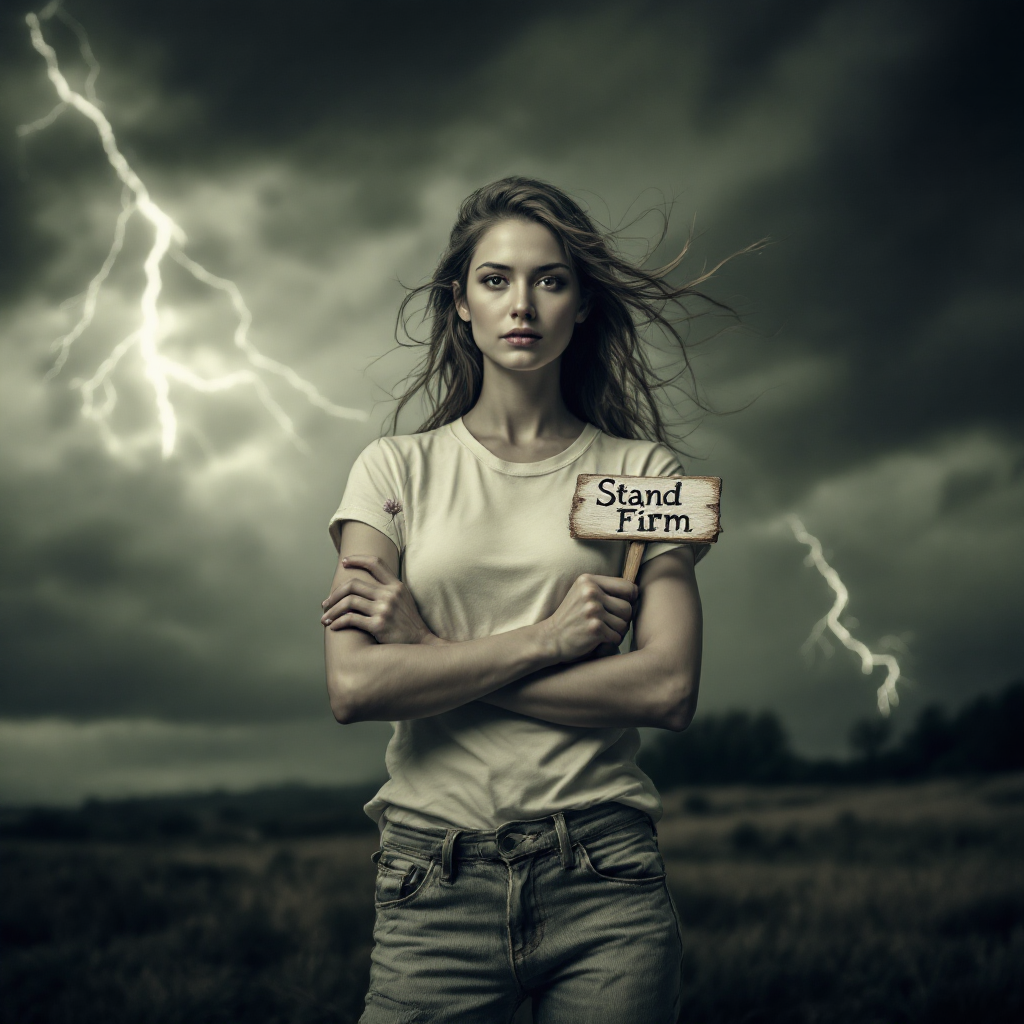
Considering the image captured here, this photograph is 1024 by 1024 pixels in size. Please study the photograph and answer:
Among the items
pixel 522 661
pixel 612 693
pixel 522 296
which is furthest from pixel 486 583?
pixel 522 296

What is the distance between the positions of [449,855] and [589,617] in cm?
46

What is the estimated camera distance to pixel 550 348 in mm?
2006

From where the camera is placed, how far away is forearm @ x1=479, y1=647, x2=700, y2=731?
1.75m

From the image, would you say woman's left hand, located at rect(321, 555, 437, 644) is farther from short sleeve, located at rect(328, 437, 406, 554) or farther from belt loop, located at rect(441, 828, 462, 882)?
belt loop, located at rect(441, 828, 462, 882)

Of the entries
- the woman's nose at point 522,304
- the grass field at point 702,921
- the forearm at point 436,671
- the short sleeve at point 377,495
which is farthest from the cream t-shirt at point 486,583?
the grass field at point 702,921

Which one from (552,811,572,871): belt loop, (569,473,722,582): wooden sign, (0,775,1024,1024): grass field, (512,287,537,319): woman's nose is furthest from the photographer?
(0,775,1024,1024): grass field

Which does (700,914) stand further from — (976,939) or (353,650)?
(353,650)

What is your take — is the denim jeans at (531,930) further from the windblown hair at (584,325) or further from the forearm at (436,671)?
the windblown hair at (584,325)

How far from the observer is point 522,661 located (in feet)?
5.69

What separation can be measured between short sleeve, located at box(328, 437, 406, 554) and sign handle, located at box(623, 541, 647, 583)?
0.42 meters

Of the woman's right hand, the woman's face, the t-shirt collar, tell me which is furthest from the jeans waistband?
the woman's face

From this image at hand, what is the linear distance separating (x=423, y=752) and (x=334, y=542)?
1.52 feet

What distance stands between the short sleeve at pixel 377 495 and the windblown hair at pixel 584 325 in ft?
1.04

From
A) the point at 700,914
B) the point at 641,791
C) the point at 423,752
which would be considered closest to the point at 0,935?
the point at 700,914
